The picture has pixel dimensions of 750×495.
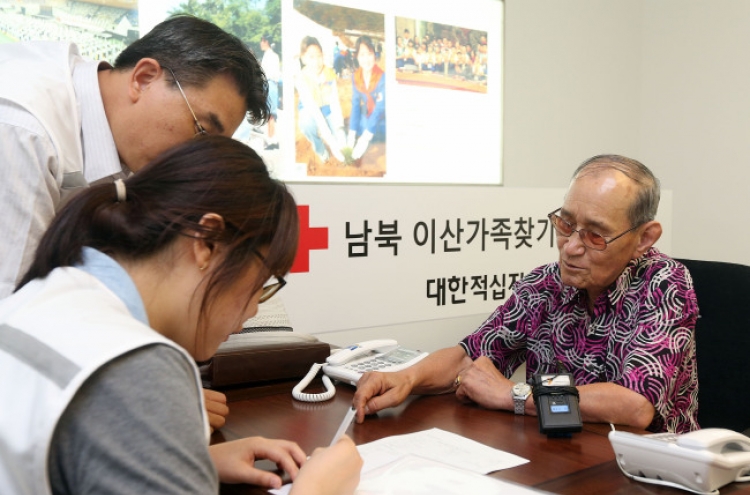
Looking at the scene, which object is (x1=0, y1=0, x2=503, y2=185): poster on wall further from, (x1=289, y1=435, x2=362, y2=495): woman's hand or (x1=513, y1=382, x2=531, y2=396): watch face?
(x1=289, y1=435, x2=362, y2=495): woman's hand

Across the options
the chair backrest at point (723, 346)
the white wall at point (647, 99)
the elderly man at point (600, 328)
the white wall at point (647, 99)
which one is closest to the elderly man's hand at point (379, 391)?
the elderly man at point (600, 328)

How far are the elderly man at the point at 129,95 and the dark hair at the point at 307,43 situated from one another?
151 centimetres

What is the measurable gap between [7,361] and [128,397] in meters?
0.12

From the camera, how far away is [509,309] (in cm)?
179


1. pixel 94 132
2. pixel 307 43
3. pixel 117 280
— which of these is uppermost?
pixel 307 43

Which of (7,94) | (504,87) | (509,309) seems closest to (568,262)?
(509,309)

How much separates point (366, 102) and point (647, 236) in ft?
5.93

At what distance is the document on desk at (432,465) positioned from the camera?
891 millimetres

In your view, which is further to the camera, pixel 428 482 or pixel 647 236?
pixel 647 236

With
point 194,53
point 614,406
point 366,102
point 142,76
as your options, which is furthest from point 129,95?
point 366,102

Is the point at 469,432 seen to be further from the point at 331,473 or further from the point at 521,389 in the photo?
the point at 331,473

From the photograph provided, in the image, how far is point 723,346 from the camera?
5.87 feet

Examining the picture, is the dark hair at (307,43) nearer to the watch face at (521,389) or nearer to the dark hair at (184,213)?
the watch face at (521,389)

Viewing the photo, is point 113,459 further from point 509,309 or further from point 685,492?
point 509,309
